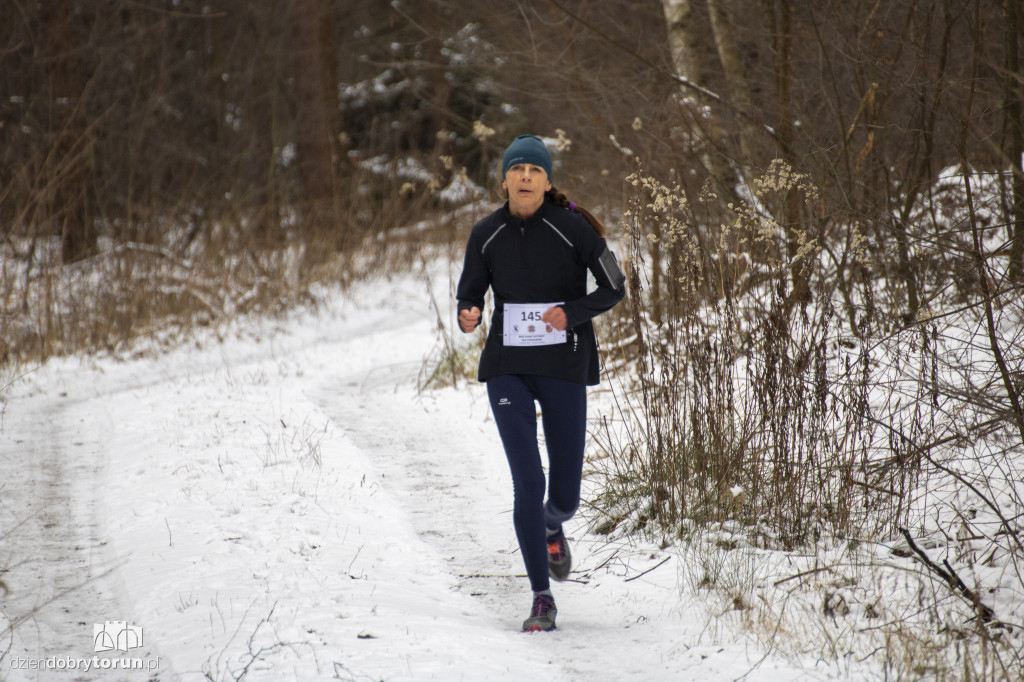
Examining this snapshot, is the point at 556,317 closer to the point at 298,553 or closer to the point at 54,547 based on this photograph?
the point at 298,553

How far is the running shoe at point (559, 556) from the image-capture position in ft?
13.0

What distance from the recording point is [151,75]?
54.2ft

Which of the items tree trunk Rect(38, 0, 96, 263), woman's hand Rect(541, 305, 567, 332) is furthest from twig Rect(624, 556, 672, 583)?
tree trunk Rect(38, 0, 96, 263)

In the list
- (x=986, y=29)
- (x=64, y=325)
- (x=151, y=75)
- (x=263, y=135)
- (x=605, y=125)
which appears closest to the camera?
(x=986, y=29)

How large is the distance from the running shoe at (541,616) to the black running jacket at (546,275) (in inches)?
35.5

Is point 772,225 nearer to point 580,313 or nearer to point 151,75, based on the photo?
point 580,313

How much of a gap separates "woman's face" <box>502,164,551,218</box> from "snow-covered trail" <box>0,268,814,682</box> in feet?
5.67

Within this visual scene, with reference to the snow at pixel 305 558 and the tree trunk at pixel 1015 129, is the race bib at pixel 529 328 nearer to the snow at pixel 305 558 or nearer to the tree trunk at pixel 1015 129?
the snow at pixel 305 558

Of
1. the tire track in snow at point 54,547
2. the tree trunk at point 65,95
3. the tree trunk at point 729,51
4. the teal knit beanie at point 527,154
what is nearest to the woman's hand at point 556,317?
the teal knit beanie at point 527,154

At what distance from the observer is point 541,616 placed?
3453 millimetres

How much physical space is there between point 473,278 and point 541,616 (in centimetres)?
143

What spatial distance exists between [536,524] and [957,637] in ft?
5.07


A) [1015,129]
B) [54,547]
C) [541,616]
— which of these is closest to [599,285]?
[541,616]

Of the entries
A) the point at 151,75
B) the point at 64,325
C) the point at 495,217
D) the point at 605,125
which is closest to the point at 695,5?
the point at 605,125
